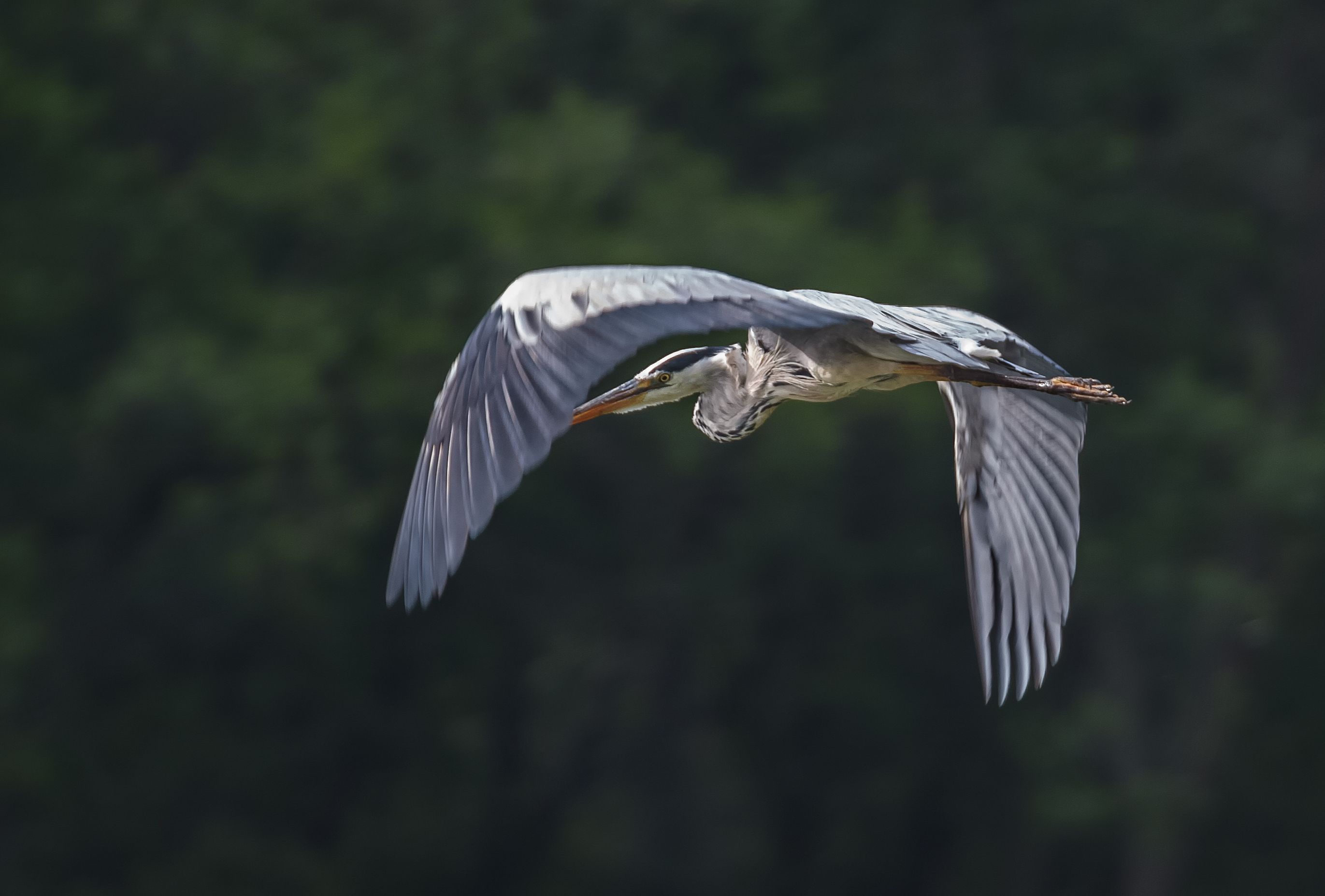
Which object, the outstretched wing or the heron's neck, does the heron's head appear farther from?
the outstretched wing

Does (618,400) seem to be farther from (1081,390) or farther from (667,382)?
(1081,390)

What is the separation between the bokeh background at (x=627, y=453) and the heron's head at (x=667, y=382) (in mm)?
4100

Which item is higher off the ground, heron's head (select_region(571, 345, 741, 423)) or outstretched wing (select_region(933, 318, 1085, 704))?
heron's head (select_region(571, 345, 741, 423))

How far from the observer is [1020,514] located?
211 inches

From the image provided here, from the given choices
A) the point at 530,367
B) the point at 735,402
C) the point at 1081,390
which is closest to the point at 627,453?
the point at 735,402

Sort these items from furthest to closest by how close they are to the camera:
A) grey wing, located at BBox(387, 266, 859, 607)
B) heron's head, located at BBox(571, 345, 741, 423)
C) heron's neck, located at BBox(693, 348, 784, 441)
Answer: heron's head, located at BBox(571, 345, 741, 423) < heron's neck, located at BBox(693, 348, 784, 441) < grey wing, located at BBox(387, 266, 859, 607)

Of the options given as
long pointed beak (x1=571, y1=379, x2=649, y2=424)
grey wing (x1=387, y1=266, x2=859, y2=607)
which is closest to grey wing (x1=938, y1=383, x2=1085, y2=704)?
long pointed beak (x1=571, y1=379, x2=649, y2=424)

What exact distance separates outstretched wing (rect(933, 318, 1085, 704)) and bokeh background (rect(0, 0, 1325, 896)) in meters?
4.20

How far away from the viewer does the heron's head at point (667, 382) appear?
204 inches

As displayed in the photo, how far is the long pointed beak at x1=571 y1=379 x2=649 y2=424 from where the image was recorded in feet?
17.3

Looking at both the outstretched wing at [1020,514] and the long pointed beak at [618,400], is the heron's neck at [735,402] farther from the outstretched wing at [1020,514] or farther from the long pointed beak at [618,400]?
the outstretched wing at [1020,514]

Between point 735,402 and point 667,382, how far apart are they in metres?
0.26

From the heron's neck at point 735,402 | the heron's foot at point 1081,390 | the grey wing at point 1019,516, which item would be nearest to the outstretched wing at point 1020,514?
the grey wing at point 1019,516

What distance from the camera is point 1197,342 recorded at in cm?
1158
